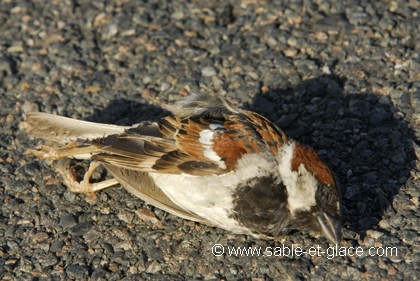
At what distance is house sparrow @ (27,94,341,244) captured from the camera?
4.55 metres

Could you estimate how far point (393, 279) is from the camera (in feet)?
14.6

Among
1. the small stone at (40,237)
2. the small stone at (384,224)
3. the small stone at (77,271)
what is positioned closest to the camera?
the small stone at (77,271)

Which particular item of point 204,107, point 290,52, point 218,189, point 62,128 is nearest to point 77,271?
point 218,189

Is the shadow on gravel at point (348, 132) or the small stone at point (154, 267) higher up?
the shadow on gravel at point (348, 132)

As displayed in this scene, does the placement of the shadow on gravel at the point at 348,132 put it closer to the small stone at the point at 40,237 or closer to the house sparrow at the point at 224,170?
the house sparrow at the point at 224,170

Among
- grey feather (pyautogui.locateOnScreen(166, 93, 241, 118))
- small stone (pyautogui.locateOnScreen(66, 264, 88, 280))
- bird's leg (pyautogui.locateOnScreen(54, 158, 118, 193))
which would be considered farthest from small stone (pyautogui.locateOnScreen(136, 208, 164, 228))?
grey feather (pyautogui.locateOnScreen(166, 93, 241, 118))

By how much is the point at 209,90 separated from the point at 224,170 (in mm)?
1633

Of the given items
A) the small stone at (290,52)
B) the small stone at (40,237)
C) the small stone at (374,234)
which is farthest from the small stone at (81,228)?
the small stone at (290,52)

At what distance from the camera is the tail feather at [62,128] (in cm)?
534

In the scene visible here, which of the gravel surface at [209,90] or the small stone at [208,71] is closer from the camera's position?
the gravel surface at [209,90]

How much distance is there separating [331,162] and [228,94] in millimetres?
1110

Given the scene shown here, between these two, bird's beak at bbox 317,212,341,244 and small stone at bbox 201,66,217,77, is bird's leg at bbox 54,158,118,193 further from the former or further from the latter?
bird's beak at bbox 317,212,341,244

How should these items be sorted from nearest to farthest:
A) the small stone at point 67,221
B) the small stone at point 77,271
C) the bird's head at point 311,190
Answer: the bird's head at point 311,190
the small stone at point 77,271
the small stone at point 67,221

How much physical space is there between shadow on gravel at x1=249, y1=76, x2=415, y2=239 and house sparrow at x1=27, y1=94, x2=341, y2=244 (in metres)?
0.48
